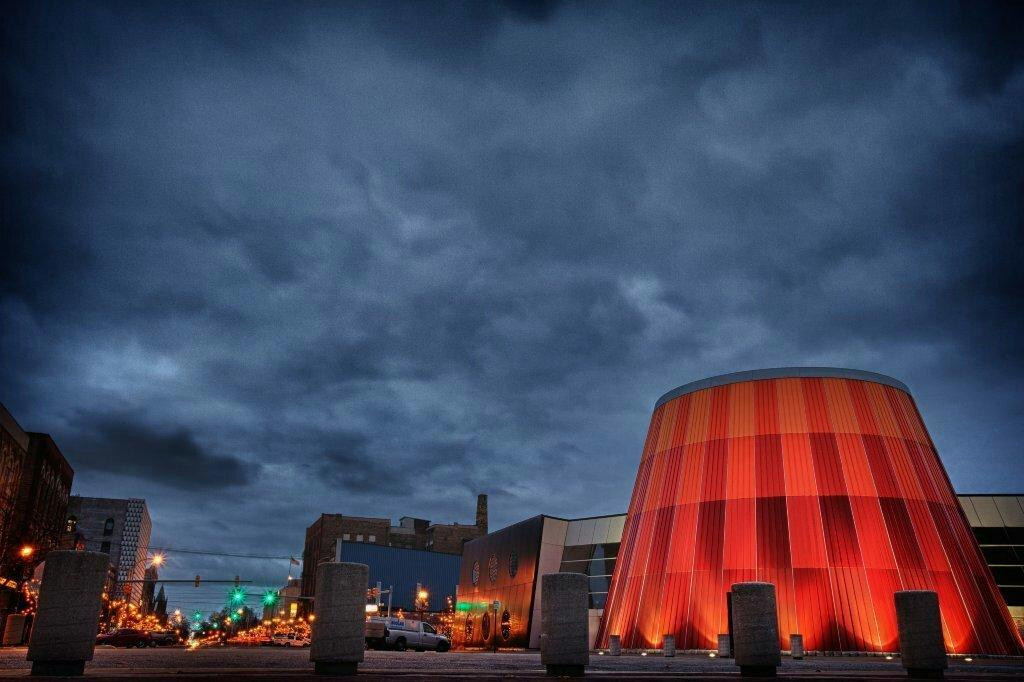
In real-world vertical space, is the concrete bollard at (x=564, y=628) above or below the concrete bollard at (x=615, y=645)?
above

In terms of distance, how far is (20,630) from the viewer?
37.5m

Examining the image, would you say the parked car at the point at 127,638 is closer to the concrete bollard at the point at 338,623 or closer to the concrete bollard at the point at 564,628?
the concrete bollard at the point at 338,623

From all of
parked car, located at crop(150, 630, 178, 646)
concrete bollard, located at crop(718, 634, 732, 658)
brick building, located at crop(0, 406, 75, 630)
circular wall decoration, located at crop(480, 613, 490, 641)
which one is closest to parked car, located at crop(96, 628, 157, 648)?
parked car, located at crop(150, 630, 178, 646)

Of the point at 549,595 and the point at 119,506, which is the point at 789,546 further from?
the point at 119,506

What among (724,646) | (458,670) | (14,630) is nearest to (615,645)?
(724,646)

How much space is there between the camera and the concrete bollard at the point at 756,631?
12812mm

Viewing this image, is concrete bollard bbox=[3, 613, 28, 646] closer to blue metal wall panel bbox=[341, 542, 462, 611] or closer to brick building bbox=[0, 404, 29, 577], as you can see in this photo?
brick building bbox=[0, 404, 29, 577]

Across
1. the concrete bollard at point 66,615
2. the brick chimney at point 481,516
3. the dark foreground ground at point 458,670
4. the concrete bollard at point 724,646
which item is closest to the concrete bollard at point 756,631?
the dark foreground ground at point 458,670

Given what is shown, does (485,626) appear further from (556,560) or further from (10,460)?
(10,460)

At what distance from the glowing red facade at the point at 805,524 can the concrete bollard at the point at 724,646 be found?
0.70 meters

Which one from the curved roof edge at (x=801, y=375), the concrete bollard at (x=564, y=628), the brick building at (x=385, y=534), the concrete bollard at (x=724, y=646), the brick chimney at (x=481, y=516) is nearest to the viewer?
the concrete bollard at (x=564, y=628)

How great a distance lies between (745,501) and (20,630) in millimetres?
36977

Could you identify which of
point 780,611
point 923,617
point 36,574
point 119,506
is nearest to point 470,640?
point 36,574

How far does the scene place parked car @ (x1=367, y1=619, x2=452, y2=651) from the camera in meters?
38.7
